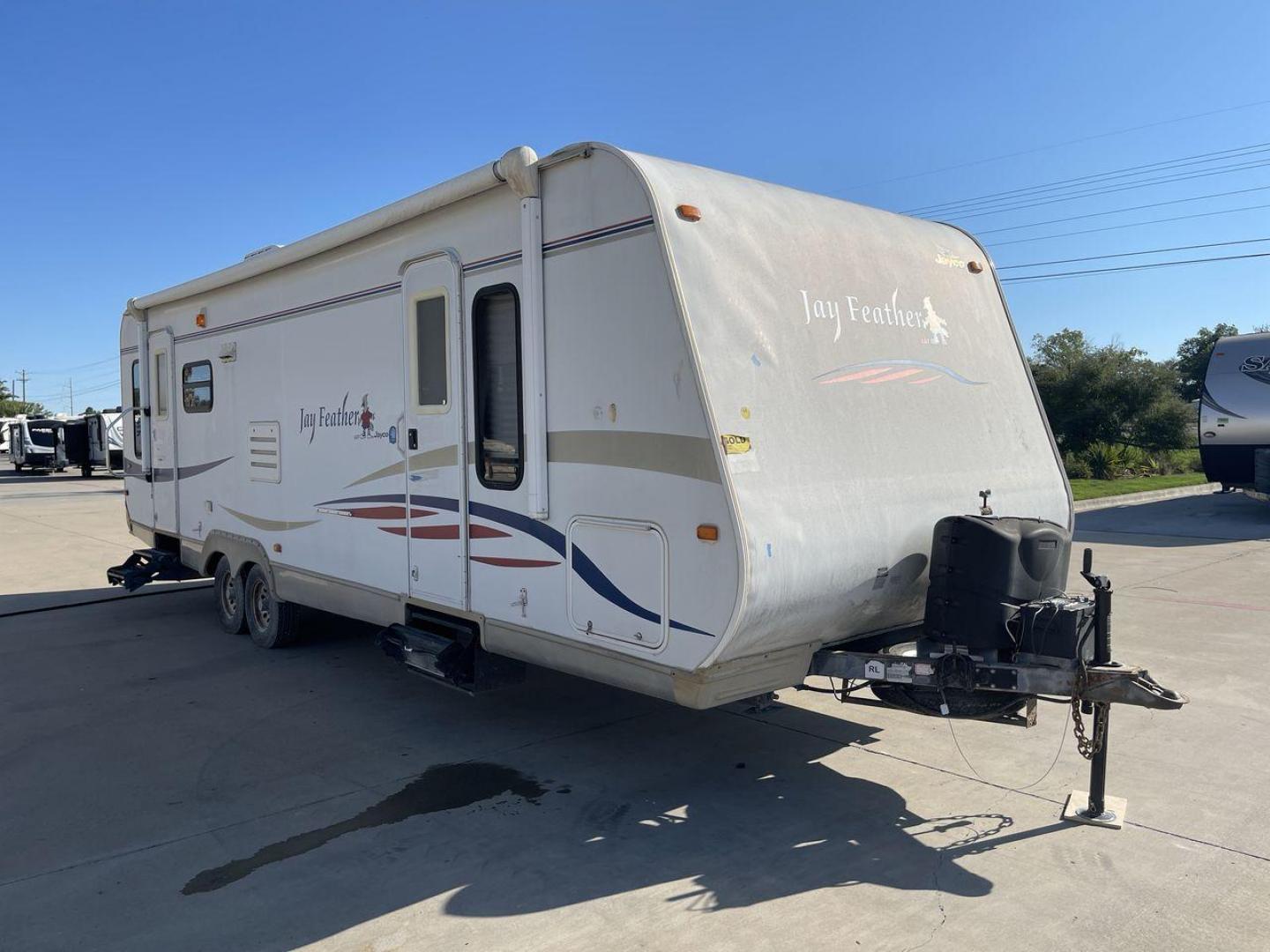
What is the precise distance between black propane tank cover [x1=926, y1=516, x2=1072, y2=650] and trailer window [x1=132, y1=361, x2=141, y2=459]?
27.1 feet

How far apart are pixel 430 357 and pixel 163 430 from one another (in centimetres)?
489

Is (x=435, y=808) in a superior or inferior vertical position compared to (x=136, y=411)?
inferior

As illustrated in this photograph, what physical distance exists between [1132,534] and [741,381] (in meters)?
13.0

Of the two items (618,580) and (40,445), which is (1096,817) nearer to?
(618,580)

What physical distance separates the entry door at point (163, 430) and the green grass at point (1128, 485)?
53.1 ft

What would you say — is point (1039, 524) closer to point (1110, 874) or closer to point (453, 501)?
point (1110, 874)

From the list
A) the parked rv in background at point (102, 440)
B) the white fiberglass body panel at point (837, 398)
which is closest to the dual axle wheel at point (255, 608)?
the white fiberglass body panel at point (837, 398)

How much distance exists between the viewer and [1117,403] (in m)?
26.3

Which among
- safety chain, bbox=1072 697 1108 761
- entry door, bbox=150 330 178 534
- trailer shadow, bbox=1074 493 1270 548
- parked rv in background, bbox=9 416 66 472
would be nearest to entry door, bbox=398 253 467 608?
safety chain, bbox=1072 697 1108 761

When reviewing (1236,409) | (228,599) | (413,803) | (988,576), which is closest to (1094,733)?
(988,576)

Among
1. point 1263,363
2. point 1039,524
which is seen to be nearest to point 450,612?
point 1039,524

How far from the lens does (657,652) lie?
14.1 feet

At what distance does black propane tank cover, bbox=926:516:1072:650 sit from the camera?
4332 millimetres

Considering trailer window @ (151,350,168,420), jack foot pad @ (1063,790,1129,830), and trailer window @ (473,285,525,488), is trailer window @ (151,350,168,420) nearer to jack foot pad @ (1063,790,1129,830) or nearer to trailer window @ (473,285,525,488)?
trailer window @ (473,285,525,488)
